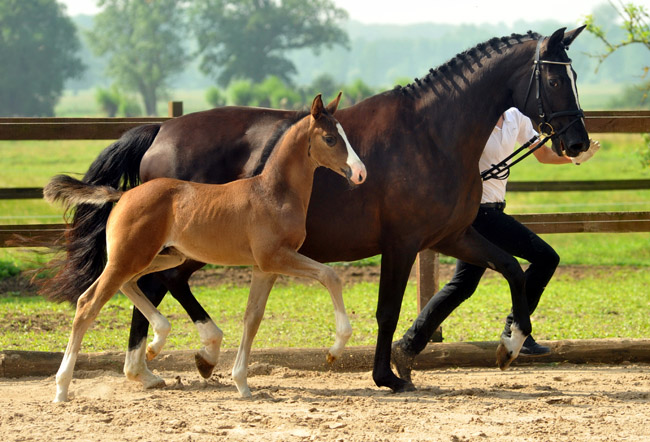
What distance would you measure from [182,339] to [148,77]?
98219mm

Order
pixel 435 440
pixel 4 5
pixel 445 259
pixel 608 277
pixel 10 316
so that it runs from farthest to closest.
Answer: pixel 4 5
pixel 445 259
pixel 608 277
pixel 10 316
pixel 435 440

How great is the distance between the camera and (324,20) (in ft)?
332

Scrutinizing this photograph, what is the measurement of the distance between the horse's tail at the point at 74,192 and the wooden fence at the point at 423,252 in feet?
4.20

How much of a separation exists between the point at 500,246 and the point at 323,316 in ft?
8.04

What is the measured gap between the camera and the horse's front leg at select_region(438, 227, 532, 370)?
5012 mm

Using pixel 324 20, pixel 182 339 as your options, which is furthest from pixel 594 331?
pixel 324 20

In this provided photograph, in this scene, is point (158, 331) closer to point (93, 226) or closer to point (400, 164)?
point (93, 226)

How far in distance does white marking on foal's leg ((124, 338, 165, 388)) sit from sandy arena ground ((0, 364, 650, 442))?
0.20 feet

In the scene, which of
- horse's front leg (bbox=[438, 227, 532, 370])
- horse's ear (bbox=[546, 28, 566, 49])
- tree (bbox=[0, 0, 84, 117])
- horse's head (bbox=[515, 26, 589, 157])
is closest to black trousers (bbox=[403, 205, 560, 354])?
horse's front leg (bbox=[438, 227, 532, 370])

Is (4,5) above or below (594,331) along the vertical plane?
above

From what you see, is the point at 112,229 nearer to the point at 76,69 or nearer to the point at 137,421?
the point at 137,421

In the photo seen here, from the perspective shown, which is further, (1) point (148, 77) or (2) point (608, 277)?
(1) point (148, 77)

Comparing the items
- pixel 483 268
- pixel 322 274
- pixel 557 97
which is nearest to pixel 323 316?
pixel 483 268

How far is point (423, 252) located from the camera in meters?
6.20
